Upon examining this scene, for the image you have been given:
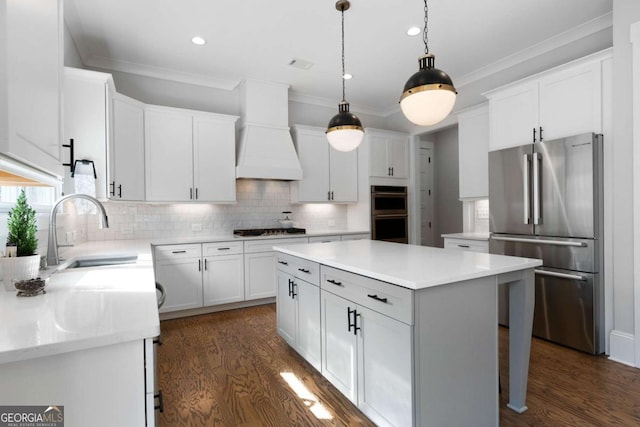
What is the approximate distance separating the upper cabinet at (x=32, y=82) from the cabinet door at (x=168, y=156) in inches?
91.4

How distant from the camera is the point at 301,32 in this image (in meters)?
3.18

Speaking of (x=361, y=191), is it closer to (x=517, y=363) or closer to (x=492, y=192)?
(x=492, y=192)

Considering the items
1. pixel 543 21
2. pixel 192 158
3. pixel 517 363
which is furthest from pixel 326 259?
pixel 543 21

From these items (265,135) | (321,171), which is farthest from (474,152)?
(265,135)

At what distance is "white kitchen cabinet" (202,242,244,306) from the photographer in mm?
3830

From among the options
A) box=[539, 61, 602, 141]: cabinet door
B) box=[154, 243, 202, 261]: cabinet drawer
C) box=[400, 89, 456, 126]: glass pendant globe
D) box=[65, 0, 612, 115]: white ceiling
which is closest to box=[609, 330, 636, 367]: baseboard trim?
box=[539, 61, 602, 141]: cabinet door

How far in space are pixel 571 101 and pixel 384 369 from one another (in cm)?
283

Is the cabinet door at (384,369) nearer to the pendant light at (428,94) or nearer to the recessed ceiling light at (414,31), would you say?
the pendant light at (428,94)

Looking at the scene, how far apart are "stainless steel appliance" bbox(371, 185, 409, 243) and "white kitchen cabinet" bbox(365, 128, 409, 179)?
239 mm

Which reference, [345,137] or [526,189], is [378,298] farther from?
[526,189]

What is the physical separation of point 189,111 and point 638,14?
14.0 feet

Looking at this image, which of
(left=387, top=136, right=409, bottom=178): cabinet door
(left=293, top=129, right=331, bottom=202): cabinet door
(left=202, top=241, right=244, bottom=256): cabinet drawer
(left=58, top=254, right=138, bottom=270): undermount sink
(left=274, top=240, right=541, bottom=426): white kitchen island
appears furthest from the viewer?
(left=387, top=136, right=409, bottom=178): cabinet door

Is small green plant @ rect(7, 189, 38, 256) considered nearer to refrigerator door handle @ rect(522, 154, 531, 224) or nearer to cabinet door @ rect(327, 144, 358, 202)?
refrigerator door handle @ rect(522, 154, 531, 224)

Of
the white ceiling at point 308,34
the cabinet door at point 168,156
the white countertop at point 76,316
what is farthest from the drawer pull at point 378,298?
the cabinet door at point 168,156
